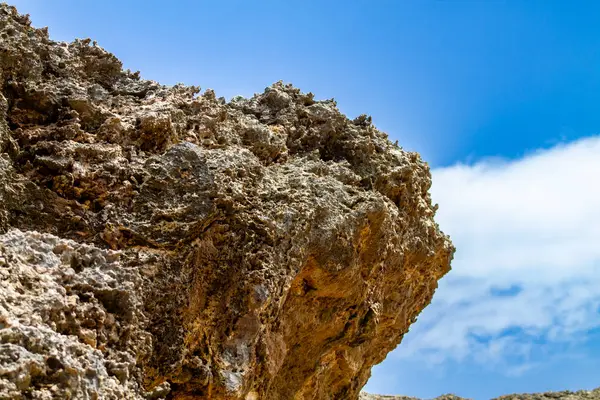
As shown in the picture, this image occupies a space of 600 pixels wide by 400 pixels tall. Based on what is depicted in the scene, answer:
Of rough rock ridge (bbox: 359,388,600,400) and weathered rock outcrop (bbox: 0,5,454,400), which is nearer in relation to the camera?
weathered rock outcrop (bbox: 0,5,454,400)

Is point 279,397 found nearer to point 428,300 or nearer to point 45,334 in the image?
point 428,300

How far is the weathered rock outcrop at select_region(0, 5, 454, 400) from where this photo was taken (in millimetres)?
4984

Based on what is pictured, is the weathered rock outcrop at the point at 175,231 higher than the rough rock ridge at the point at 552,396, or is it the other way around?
the rough rock ridge at the point at 552,396

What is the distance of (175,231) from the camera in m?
6.82

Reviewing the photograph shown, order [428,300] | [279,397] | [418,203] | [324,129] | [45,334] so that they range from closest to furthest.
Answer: [45,334], [279,397], [324,129], [418,203], [428,300]

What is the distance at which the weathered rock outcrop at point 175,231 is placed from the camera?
4.98 meters

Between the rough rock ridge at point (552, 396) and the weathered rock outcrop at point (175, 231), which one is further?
the rough rock ridge at point (552, 396)

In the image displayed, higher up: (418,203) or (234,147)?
(418,203)

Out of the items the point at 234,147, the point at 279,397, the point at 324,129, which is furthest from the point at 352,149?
the point at 279,397

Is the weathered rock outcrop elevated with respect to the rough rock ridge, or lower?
lower

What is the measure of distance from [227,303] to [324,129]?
3.83 meters

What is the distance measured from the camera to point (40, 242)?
520 cm

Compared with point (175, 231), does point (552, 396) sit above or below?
above

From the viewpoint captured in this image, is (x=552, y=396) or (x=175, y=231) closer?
(x=175, y=231)
